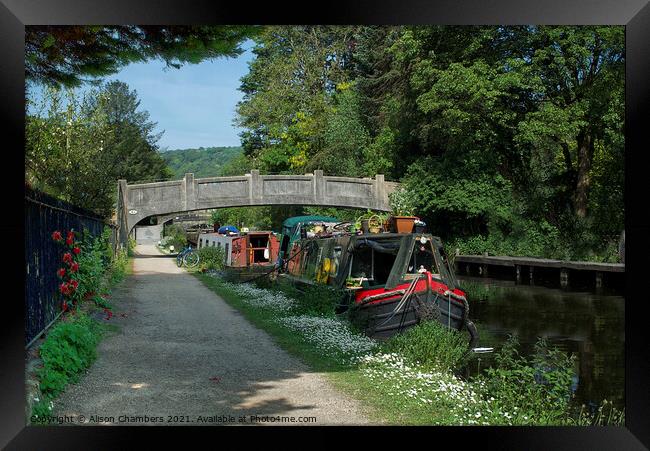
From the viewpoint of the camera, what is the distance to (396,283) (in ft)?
40.9

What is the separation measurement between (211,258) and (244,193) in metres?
5.97

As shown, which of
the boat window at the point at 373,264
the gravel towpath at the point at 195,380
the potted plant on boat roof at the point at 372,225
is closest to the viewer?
the gravel towpath at the point at 195,380

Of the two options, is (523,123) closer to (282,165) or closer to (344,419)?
(282,165)

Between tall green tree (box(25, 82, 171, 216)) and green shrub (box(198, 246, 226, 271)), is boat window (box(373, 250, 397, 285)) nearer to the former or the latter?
tall green tree (box(25, 82, 171, 216))

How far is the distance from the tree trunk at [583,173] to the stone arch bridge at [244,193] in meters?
5.37

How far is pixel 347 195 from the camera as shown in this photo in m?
19.3

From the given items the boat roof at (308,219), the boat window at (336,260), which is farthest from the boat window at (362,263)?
the boat roof at (308,219)

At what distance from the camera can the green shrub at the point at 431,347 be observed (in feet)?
32.8

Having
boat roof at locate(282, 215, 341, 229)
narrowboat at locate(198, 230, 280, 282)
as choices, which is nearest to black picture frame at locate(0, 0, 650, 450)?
boat roof at locate(282, 215, 341, 229)

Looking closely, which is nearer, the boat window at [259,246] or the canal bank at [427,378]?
the canal bank at [427,378]

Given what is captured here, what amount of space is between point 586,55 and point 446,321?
39.5 ft
